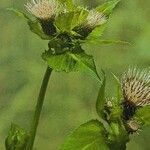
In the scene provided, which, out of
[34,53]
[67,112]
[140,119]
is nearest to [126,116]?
[140,119]

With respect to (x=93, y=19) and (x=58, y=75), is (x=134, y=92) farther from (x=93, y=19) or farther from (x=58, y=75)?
(x=58, y=75)

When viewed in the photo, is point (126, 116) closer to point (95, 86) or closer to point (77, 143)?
point (77, 143)

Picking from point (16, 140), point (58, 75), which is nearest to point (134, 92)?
point (16, 140)

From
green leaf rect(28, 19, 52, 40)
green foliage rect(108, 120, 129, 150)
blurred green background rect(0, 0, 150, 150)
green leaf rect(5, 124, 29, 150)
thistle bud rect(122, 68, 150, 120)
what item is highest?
green leaf rect(28, 19, 52, 40)

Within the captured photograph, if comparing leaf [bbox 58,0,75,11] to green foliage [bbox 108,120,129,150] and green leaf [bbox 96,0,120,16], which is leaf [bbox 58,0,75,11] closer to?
green leaf [bbox 96,0,120,16]

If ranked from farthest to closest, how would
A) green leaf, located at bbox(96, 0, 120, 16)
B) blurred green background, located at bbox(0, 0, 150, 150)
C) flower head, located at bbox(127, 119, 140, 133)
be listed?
blurred green background, located at bbox(0, 0, 150, 150), green leaf, located at bbox(96, 0, 120, 16), flower head, located at bbox(127, 119, 140, 133)

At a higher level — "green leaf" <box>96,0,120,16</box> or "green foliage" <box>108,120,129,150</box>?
"green leaf" <box>96,0,120,16</box>

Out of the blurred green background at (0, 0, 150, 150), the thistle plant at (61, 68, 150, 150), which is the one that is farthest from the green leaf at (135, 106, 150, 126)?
the blurred green background at (0, 0, 150, 150)
